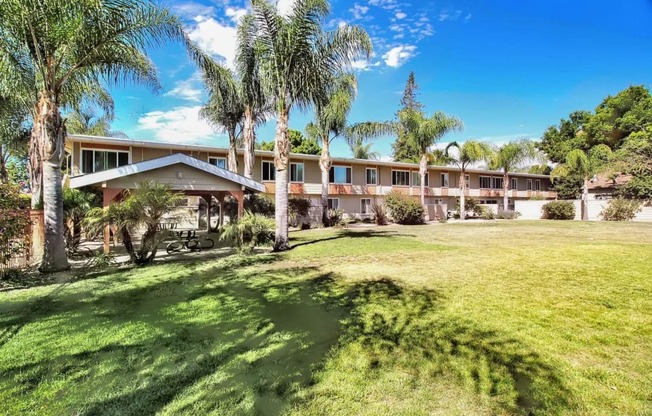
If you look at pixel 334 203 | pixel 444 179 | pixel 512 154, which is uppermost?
pixel 512 154

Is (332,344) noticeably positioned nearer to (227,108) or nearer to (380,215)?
(227,108)

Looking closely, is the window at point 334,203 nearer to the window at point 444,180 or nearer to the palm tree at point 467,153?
the palm tree at point 467,153

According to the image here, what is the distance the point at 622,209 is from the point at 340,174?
81.2 feet

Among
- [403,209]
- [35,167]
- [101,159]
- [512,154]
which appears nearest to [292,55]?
[35,167]

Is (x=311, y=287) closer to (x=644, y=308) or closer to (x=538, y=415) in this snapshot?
(x=538, y=415)

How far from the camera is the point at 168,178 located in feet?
40.3

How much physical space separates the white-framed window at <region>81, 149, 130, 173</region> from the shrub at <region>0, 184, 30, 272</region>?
1080cm

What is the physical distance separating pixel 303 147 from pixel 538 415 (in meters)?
40.6

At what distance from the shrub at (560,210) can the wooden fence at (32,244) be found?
1477 inches

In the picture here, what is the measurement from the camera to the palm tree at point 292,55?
11922 millimetres

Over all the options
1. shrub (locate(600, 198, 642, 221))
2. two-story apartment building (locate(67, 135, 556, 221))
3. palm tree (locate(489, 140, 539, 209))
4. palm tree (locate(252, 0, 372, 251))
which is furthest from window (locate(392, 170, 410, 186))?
palm tree (locate(252, 0, 372, 251))

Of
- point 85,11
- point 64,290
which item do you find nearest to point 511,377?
point 64,290

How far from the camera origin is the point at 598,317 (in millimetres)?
5031

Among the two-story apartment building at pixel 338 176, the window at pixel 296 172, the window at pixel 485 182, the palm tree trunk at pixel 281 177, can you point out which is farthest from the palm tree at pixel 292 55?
the window at pixel 485 182
